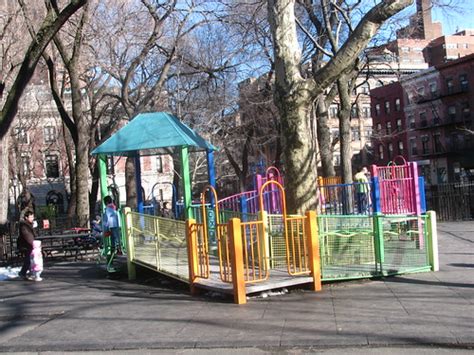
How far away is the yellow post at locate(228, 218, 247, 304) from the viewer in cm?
817

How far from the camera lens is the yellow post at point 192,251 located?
9.12m

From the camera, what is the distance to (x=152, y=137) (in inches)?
488

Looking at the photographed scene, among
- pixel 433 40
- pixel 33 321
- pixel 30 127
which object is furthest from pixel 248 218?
pixel 433 40

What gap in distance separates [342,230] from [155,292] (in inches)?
138

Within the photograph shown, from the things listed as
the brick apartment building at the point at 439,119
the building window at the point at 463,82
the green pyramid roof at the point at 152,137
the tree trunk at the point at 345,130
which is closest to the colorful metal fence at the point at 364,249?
the green pyramid roof at the point at 152,137

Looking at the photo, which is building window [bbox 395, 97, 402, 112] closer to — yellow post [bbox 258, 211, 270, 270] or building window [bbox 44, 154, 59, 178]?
building window [bbox 44, 154, 59, 178]

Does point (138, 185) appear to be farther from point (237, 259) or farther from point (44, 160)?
point (44, 160)

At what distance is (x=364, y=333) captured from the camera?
21.0 ft

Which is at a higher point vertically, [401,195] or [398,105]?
[398,105]

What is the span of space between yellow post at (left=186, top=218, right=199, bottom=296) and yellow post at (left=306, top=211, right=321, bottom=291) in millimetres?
1869

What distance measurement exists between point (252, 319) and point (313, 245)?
1.95 m

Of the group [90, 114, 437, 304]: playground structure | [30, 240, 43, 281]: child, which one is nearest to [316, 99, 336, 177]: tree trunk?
[90, 114, 437, 304]: playground structure

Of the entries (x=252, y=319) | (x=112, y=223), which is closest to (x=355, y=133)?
(x=112, y=223)

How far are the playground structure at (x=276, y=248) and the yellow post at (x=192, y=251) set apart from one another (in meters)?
0.02
